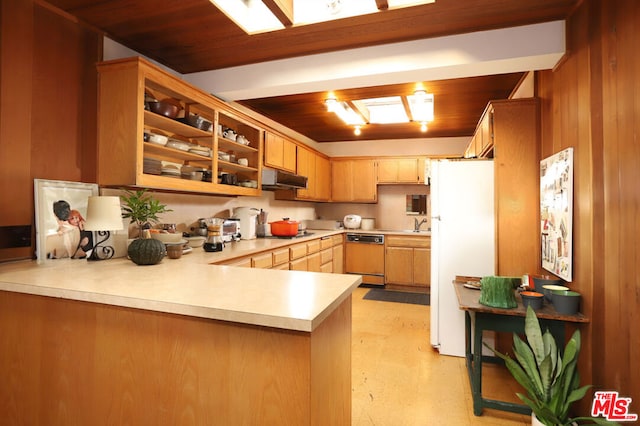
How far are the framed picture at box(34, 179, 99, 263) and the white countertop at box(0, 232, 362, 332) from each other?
0.14 m

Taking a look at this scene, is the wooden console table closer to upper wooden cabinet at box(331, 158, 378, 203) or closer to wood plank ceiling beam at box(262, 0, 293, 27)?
wood plank ceiling beam at box(262, 0, 293, 27)

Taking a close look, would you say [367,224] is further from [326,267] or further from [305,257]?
[305,257]

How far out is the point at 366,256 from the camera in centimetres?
552

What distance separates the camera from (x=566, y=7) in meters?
2.08

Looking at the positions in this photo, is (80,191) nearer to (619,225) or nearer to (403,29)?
(403,29)

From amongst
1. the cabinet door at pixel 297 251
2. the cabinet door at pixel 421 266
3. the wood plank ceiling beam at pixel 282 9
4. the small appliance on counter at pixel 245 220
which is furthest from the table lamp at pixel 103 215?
the cabinet door at pixel 421 266

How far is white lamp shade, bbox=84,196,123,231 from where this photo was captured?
76.7 inches

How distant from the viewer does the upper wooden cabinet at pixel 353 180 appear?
593 cm

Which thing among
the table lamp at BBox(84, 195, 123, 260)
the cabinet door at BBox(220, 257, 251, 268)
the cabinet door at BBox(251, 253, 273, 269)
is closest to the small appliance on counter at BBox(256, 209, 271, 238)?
the cabinet door at BBox(251, 253, 273, 269)

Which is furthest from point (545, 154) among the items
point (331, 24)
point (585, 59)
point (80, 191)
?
point (80, 191)

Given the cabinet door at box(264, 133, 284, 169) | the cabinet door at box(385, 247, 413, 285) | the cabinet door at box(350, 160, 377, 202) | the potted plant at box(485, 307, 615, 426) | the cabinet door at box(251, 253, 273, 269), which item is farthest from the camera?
the cabinet door at box(350, 160, 377, 202)

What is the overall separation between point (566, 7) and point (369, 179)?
3.97m

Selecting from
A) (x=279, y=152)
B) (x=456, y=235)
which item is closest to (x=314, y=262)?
(x=279, y=152)

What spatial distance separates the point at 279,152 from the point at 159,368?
3292 mm
